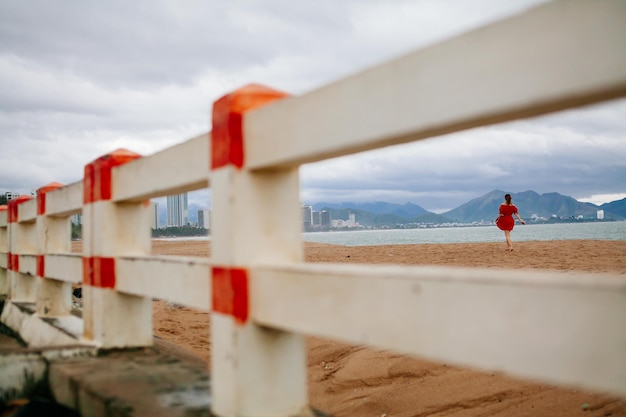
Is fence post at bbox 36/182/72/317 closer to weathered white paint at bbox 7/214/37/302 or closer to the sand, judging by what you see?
weathered white paint at bbox 7/214/37/302

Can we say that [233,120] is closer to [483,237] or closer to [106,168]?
[106,168]

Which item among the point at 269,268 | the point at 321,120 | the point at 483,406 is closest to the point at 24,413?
the point at 269,268

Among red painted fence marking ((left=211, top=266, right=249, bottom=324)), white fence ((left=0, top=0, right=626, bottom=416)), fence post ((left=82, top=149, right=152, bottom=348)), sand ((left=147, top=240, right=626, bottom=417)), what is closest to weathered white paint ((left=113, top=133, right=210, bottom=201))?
white fence ((left=0, top=0, right=626, bottom=416))

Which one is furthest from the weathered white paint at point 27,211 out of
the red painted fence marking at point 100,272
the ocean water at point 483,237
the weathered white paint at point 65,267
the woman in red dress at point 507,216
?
the ocean water at point 483,237

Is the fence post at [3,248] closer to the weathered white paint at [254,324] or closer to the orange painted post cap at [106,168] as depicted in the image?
the orange painted post cap at [106,168]

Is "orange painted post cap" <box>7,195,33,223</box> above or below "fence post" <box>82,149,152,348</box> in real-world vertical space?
above

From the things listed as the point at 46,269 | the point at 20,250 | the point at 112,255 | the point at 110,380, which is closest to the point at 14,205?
the point at 20,250

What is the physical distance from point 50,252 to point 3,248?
2616 millimetres

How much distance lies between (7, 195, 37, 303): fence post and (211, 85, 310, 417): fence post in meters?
4.92

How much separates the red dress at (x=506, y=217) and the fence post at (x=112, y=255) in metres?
12.9

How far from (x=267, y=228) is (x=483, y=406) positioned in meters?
2.81

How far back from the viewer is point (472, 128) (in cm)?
174

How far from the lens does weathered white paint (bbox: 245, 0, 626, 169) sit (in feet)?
4.41

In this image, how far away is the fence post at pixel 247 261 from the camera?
95.3 inches
